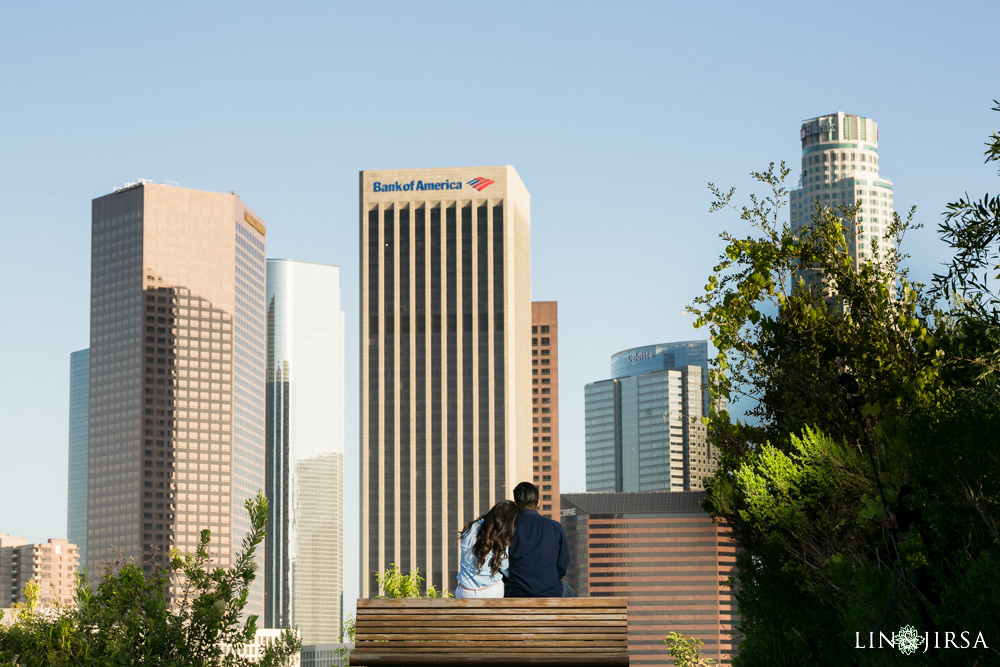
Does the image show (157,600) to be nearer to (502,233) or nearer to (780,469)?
(780,469)

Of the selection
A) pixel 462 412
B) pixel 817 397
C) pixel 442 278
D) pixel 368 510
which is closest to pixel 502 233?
pixel 442 278

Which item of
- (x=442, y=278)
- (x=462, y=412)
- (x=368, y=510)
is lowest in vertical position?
(x=368, y=510)

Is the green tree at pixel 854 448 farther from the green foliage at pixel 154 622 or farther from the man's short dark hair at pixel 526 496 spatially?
the green foliage at pixel 154 622

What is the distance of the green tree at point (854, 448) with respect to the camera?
12727 millimetres

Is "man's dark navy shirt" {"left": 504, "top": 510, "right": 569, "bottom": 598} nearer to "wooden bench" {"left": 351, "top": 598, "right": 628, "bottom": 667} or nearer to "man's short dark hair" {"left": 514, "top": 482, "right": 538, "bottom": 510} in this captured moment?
"man's short dark hair" {"left": 514, "top": 482, "right": 538, "bottom": 510}

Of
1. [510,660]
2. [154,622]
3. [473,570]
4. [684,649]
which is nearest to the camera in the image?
[510,660]

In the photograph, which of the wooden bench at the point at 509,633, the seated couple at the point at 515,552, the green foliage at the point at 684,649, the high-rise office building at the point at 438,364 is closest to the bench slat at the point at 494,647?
the wooden bench at the point at 509,633

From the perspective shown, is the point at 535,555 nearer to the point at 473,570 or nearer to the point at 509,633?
the point at 473,570

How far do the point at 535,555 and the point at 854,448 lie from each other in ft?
22.4

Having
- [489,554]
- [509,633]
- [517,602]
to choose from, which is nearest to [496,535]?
[489,554]

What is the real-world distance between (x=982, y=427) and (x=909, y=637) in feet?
7.58

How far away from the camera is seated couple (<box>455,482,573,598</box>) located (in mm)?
→ 11328

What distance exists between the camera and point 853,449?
1609 centimetres

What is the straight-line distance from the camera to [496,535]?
1131 centimetres
